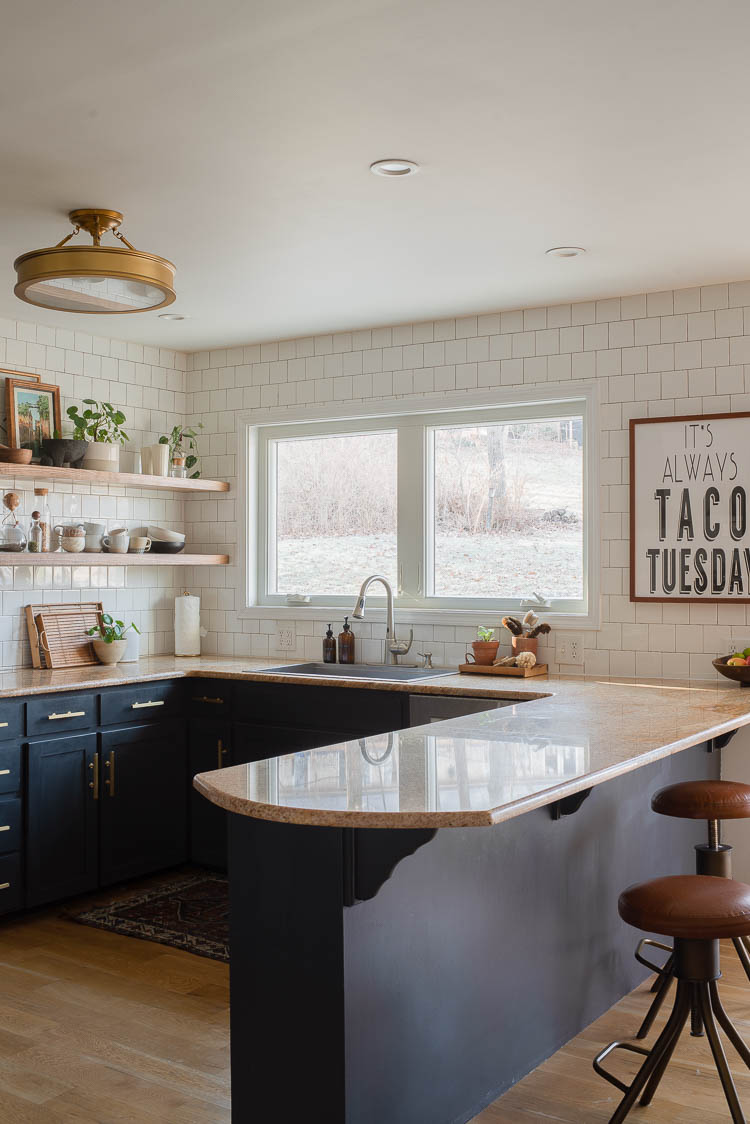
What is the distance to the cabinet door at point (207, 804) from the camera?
15.6 feet

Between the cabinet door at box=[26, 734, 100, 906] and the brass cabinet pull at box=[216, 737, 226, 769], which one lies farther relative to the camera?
the brass cabinet pull at box=[216, 737, 226, 769]

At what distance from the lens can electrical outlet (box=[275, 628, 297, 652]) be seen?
5.43 m

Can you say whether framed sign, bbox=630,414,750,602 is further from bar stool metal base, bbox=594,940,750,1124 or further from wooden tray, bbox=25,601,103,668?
wooden tray, bbox=25,601,103,668

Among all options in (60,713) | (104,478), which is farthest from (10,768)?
(104,478)

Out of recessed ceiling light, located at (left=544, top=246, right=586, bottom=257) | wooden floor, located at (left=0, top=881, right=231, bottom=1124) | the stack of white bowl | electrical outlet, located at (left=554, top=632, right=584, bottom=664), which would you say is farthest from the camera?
the stack of white bowl

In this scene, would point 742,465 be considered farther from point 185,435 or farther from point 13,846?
point 13,846

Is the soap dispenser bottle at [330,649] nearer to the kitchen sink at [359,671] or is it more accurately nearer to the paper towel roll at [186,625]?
the kitchen sink at [359,671]

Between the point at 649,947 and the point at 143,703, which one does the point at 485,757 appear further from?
the point at 143,703

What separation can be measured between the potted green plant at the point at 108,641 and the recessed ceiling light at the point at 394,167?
2.78 meters

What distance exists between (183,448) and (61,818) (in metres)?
2.26

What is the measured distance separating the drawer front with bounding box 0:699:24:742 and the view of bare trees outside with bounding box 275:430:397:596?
1.79 meters

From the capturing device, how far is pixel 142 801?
15.3 feet

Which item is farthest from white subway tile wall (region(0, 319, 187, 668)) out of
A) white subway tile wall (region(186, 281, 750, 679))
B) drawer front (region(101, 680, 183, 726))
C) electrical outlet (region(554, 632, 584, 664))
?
electrical outlet (region(554, 632, 584, 664))

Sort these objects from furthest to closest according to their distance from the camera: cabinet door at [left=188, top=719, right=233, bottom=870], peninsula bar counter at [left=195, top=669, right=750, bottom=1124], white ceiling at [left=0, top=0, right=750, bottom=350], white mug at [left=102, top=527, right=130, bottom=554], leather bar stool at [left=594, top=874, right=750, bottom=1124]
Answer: white mug at [left=102, top=527, right=130, bottom=554] < cabinet door at [left=188, top=719, right=233, bottom=870] < leather bar stool at [left=594, top=874, right=750, bottom=1124] < white ceiling at [left=0, top=0, right=750, bottom=350] < peninsula bar counter at [left=195, top=669, right=750, bottom=1124]
